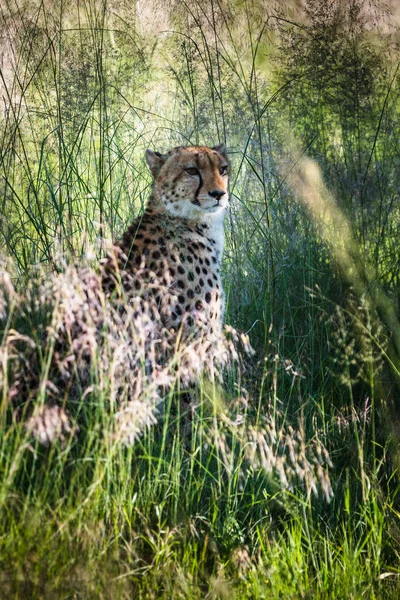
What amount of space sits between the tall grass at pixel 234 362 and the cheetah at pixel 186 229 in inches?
6.0

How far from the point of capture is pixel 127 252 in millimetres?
2867

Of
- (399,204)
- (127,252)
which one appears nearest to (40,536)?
(127,252)

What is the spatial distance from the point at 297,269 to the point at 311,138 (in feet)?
2.05

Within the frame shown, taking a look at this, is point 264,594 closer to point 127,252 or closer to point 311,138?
point 127,252

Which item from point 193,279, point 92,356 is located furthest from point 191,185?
point 92,356

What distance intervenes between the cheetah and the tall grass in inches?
6.0

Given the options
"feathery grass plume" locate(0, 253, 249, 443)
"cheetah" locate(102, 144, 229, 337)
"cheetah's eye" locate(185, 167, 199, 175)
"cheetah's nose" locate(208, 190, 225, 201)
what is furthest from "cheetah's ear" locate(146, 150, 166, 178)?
"feathery grass plume" locate(0, 253, 249, 443)

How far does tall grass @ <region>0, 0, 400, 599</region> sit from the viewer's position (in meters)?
1.87

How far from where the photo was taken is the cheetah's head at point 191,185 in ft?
10.3

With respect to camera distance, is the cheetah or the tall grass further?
the cheetah

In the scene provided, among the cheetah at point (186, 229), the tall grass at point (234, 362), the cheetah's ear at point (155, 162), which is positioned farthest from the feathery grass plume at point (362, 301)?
the cheetah's ear at point (155, 162)

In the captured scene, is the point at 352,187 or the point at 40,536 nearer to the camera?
the point at 40,536

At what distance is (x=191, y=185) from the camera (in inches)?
125

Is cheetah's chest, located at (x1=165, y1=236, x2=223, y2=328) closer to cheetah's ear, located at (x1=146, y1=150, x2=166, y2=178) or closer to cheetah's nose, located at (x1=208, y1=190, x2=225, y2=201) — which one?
cheetah's nose, located at (x1=208, y1=190, x2=225, y2=201)
